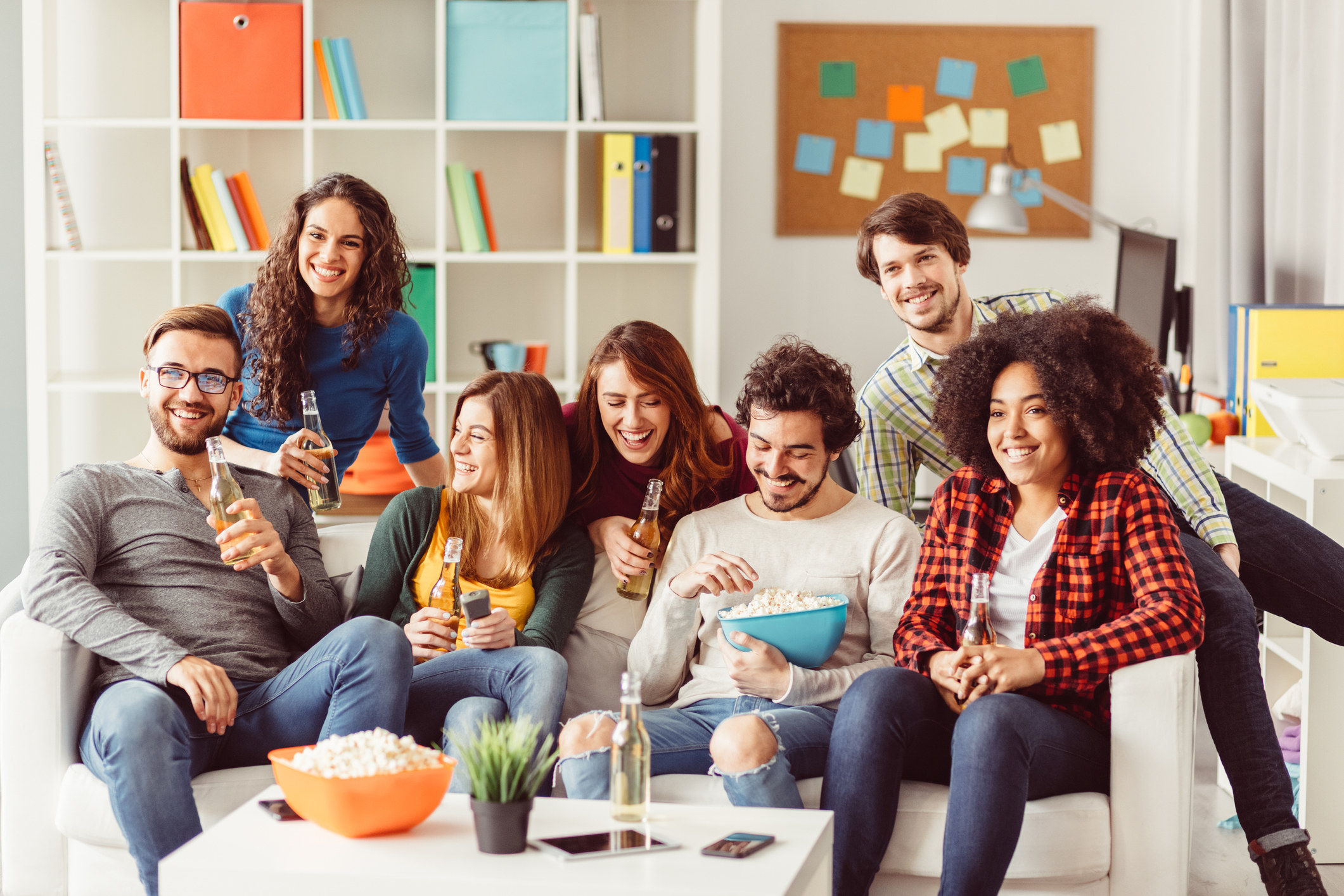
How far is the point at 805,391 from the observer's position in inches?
83.9

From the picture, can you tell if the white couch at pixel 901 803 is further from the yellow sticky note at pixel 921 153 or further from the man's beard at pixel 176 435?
the yellow sticky note at pixel 921 153

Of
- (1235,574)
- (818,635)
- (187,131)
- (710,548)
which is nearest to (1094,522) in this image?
(1235,574)

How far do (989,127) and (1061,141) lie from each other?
244 millimetres

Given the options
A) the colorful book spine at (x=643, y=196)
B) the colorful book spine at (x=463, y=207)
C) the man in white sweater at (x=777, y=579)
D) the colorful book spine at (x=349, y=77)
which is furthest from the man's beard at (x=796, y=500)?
the colorful book spine at (x=349, y=77)

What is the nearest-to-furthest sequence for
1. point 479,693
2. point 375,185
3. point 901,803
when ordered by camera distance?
point 901,803 → point 479,693 → point 375,185

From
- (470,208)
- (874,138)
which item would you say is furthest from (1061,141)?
(470,208)

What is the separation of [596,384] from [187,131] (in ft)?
7.07

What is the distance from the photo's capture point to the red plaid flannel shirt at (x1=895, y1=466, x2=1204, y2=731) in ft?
6.17

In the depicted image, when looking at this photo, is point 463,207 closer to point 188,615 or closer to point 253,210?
point 253,210

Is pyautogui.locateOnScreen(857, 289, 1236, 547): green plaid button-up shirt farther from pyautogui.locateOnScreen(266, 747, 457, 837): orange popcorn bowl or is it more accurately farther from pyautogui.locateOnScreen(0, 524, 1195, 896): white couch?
pyautogui.locateOnScreen(266, 747, 457, 837): orange popcorn bowl

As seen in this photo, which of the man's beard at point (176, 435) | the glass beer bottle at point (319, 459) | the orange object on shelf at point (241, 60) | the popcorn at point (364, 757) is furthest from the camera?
the orange object on shelf at point (241, 60)

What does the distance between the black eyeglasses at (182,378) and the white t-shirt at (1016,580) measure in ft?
4.36

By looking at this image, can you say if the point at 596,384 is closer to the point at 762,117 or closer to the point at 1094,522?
the point at 1094,522

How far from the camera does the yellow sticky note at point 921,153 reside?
4289 millimetres
